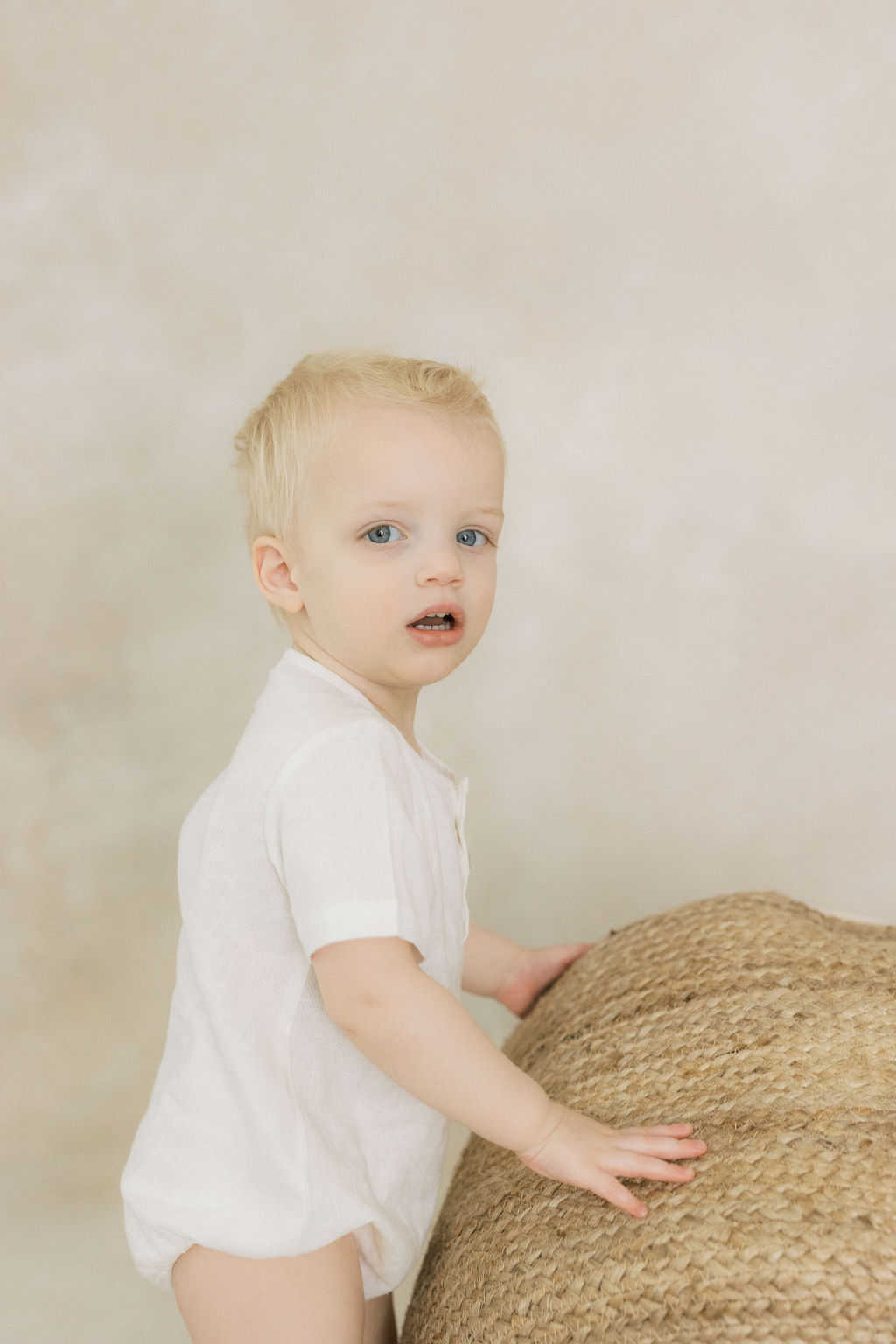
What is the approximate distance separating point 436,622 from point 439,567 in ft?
0.20

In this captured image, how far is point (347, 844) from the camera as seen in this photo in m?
0.83

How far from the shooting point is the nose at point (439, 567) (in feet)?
3.05

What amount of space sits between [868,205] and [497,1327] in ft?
4.73

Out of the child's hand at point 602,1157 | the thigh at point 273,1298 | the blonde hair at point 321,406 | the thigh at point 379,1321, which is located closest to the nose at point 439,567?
the blonde hair at point 321,406

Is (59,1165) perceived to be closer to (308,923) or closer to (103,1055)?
(103,1055)

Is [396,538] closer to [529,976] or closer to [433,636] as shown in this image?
[433,636]

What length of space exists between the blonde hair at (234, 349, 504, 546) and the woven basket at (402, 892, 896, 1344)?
52 cm

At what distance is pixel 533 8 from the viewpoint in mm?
1565

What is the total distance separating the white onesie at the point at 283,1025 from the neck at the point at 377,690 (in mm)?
21

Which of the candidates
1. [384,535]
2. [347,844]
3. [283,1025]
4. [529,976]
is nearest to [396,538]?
[384,535]

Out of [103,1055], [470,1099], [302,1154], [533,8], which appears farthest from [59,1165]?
[533,8]

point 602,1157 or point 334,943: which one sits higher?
point 334,943

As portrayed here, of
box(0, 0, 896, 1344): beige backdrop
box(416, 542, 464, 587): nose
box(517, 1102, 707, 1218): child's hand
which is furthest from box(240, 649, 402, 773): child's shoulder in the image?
box(0, 0, 896, 1344): beige backdrop

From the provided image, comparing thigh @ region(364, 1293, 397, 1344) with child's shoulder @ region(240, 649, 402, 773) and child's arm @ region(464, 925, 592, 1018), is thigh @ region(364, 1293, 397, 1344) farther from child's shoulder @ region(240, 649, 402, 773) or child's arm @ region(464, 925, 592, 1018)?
child's shoulder @ region(240, 649, 402, 773)
